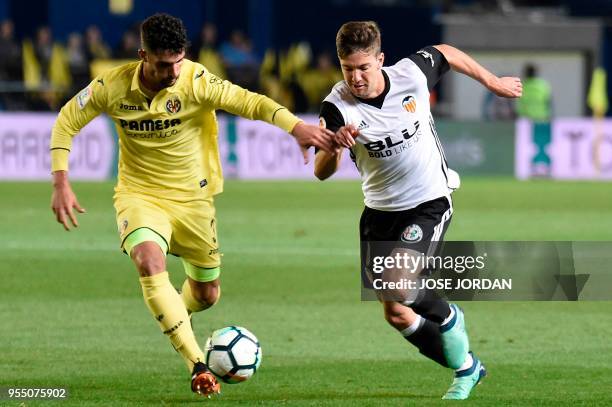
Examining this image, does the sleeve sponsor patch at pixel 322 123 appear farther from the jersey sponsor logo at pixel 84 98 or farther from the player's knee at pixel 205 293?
the player's knee at pixel 205 293

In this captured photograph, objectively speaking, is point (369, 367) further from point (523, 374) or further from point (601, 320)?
point (601, 320)

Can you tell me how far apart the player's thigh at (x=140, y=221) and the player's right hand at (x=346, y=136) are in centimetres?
125

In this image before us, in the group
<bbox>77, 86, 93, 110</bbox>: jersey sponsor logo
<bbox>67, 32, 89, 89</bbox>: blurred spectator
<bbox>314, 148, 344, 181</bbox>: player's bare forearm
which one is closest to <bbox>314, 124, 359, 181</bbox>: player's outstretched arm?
<bbox>314, 148, 344, 181</bbox>: player's bare forearm

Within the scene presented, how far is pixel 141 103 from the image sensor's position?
7.55 metres

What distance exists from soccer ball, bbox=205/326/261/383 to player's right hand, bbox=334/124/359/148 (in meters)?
1.19

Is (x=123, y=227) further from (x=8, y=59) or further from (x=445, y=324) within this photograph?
(x=8, y=59)

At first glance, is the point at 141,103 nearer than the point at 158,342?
Yes

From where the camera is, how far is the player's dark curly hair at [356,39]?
22.8 feet

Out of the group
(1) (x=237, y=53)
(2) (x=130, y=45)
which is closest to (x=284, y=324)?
(2) (x=130, y=45)

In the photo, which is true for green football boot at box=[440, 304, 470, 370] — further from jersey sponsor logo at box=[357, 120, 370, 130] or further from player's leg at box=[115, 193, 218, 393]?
player's leg at box=[115, 193, 218, 393]

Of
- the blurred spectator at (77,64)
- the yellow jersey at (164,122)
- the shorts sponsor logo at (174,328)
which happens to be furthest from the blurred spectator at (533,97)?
the shorts sponsor logo at (174,328)

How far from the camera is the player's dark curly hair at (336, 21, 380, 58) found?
273 inches

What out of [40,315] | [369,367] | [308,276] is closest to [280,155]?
[308,276]

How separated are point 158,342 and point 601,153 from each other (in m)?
15.7
